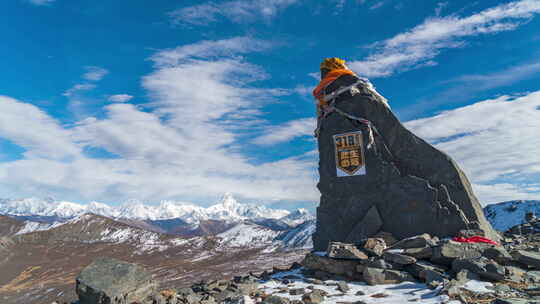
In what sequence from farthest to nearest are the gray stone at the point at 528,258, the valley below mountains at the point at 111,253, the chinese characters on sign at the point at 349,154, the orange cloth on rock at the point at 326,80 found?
the valley below mountains at the point at 111,253, the orange cloth on rock at the point at 326,80, the chinese characters on sign at the point at 349,154, the gray stone at the point at 528,258

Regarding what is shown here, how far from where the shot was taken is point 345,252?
1280cm

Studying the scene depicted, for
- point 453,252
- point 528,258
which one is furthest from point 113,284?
point 528,258

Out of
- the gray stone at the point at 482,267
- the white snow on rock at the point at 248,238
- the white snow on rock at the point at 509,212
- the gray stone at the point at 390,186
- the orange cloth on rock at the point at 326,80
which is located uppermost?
the orange cloth on rock at the point at 326,80

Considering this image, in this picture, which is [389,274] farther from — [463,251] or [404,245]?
[463,251]

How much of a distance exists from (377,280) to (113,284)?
356 inches

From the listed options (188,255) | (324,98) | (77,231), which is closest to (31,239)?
(77,231)

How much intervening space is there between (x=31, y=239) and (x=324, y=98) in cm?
16216

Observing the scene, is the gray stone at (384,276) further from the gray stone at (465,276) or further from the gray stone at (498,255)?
the gray stone at (498,255)

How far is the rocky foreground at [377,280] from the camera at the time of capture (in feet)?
31.3

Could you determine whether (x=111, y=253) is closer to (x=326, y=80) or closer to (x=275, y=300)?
(x=326, y=80)

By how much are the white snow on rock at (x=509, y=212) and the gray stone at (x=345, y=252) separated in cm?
4584

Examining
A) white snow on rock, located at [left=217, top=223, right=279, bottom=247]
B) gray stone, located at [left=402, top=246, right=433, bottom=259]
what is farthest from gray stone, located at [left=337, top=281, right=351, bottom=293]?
Answer: white snow on rock, located at [left=217, top=223, right=279, bottom=247]

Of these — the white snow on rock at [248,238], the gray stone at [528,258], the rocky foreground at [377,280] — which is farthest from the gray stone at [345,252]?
the white snow on rock at [248,238]

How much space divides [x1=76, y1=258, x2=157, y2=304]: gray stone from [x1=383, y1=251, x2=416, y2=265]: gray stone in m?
8.77
